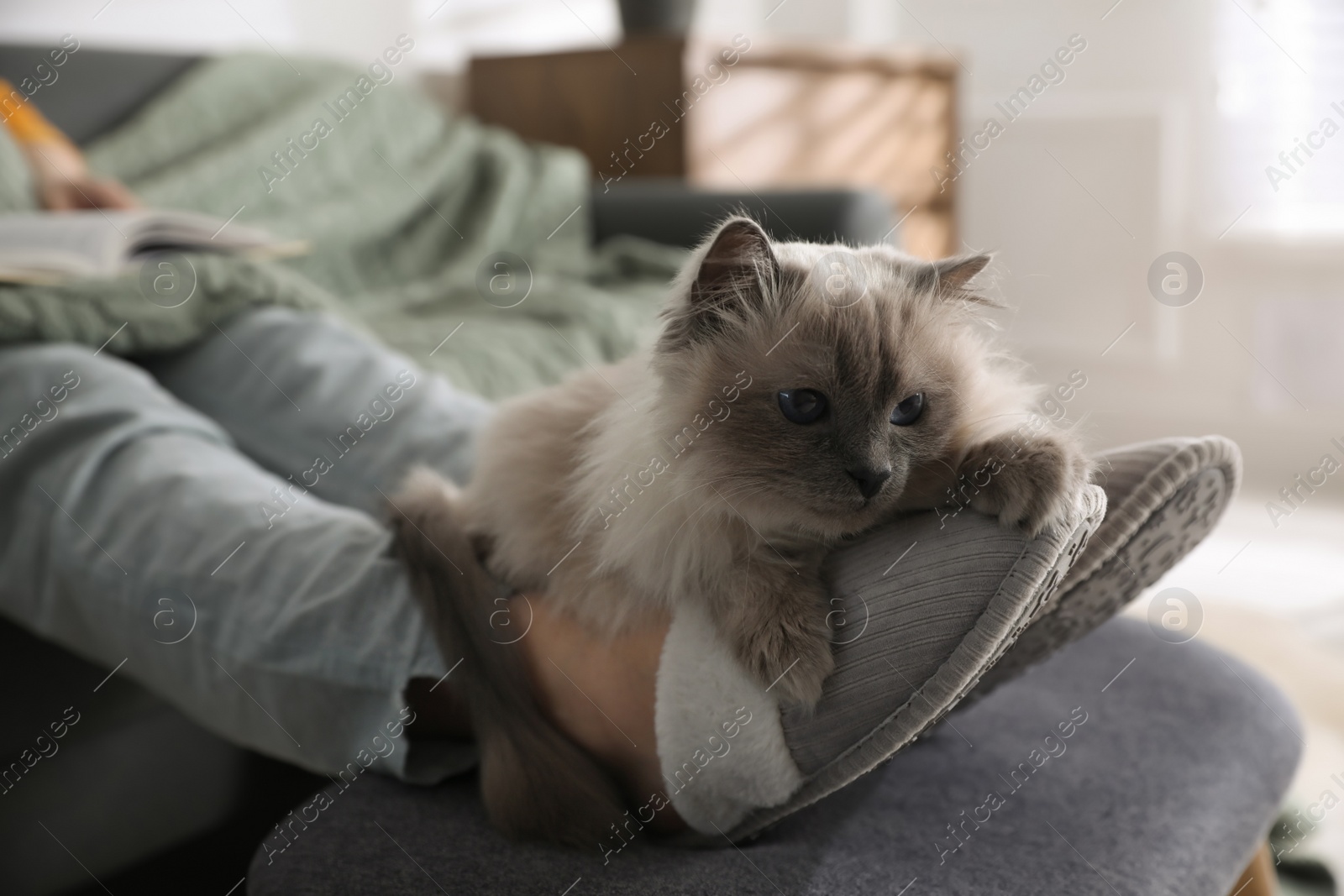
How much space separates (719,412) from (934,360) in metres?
A: 0.18

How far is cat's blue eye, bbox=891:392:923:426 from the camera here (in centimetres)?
81

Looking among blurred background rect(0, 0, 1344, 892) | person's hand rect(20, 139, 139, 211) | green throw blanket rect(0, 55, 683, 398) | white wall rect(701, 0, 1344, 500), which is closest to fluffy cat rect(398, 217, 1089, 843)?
green throw blanket rect(0, 55, 683, 398)

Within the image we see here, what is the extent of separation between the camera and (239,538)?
1064mm

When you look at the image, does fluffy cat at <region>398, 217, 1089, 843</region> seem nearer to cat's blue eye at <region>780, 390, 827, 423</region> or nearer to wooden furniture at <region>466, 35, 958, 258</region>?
cat's blue eye at <region>780, 390, 827, 423</region>

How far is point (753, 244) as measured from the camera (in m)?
0.79

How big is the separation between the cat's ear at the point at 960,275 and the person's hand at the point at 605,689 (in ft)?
1.24

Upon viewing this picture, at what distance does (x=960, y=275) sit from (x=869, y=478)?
221mm

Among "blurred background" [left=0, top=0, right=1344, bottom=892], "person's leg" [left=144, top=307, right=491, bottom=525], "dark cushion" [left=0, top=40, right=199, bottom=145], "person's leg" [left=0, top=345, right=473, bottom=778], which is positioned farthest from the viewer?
"blurred background" [left=0, top=0, right=1344, bottom=892]

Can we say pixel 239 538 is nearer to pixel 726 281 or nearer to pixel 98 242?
pixel 726 281

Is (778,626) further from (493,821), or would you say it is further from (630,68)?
(630,68)

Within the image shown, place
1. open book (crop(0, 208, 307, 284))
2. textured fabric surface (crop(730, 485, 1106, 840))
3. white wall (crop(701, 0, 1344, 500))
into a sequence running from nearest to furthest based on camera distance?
textured fabric surface (crop(730, 485, 1106, 840))
open book (crop(0, 208, 307, 284))
white wall (crop(701, 0, 1344, 500))

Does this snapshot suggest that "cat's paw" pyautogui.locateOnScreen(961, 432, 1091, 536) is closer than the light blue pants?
Yes

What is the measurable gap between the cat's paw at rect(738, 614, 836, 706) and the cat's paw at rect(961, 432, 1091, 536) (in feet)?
0.53

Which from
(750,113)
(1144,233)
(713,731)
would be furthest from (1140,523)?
(1144,233)
